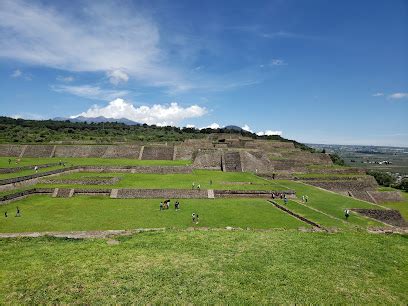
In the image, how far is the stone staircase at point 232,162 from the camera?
34066 millimetres

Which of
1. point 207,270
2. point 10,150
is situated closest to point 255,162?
point 207,270

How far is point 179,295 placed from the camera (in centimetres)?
826

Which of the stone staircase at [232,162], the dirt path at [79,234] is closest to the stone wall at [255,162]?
the stone staircase at [232,162]

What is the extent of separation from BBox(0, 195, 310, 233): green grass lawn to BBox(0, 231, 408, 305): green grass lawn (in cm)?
274

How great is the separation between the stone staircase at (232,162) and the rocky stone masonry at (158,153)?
816 cm

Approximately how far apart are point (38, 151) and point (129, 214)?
27592 mm

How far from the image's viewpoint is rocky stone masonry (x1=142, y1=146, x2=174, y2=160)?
1570 inches

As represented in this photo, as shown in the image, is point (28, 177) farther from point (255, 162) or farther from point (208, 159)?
point (255, 162)

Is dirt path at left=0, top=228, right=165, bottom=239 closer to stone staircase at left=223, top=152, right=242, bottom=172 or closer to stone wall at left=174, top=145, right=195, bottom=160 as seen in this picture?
stone staircase at left=223, top=152, right=242, bottom=172

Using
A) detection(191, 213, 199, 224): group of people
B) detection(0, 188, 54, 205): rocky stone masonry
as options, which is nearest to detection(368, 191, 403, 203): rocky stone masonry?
detection(191, 213, 199, 224): group of people

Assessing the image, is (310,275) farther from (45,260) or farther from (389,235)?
(45,260)

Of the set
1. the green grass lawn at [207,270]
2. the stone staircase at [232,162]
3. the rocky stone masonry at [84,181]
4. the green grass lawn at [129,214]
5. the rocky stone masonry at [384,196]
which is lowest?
the rocky stone masonry at [384,196]

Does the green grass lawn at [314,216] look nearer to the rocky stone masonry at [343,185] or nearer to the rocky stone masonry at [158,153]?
the rocky stone masonry at [343,185]

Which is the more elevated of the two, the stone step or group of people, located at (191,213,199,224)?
the stone step
